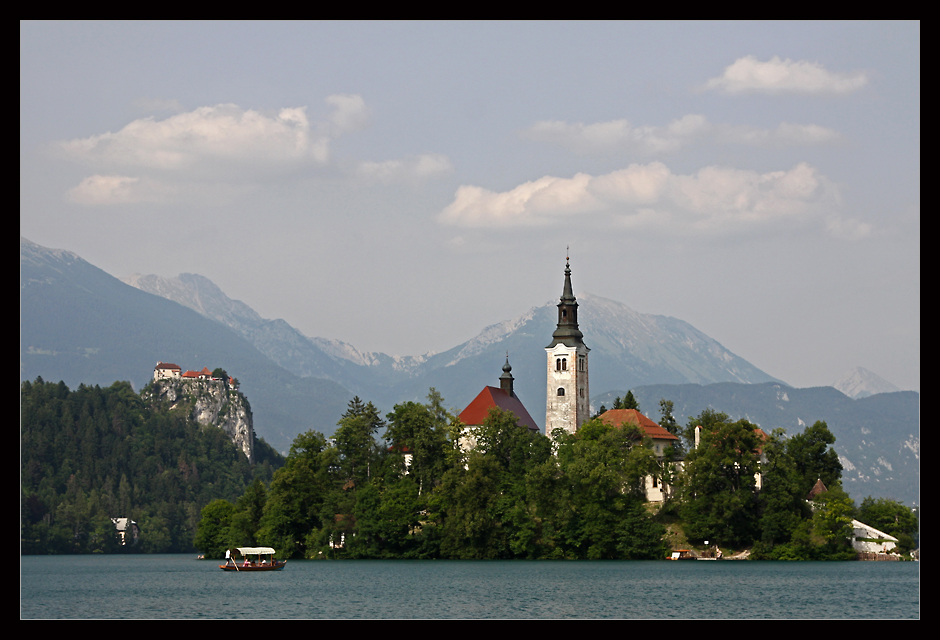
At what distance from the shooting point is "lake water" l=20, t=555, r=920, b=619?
2042 inches

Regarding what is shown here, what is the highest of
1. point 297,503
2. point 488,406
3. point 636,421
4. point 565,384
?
point 565,384

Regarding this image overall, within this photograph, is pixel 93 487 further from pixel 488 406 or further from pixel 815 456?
pixel 815 456

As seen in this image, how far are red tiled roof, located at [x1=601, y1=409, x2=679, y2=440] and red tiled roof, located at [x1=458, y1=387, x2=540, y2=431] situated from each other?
7.98 meters

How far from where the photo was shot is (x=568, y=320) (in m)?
116

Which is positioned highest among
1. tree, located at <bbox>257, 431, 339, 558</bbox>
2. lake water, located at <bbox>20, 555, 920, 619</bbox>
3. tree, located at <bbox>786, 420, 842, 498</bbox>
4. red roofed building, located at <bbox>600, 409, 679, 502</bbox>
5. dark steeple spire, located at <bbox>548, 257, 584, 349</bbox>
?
dark steeple spire, located at <bbox>548, 257, 584, 349</bbox>

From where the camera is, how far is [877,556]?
300 feet

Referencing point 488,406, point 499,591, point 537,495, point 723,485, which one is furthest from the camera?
point 488,406

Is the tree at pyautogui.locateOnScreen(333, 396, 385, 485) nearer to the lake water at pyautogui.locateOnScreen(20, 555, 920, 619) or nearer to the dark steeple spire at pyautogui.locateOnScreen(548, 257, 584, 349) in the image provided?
the lake water at pyautogui.locateOnScreen(20, 555, 920, 619)

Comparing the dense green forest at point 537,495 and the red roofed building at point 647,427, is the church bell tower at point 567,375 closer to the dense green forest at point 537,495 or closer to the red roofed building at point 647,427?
the red roofed building at point 647,427

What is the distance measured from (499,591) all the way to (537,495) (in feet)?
95.9

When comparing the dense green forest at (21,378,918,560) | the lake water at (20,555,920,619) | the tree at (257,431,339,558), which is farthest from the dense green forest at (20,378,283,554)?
the lake water at (20,555,920,619)

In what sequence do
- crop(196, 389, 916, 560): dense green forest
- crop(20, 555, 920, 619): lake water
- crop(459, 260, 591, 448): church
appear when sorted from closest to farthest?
crop(20, 555, 920, 619): lake water → crop(196, 389, 916, 560): dense green forest → crop(459, 260, 591, 448): church

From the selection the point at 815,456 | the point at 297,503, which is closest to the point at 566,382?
the point at 815,456
